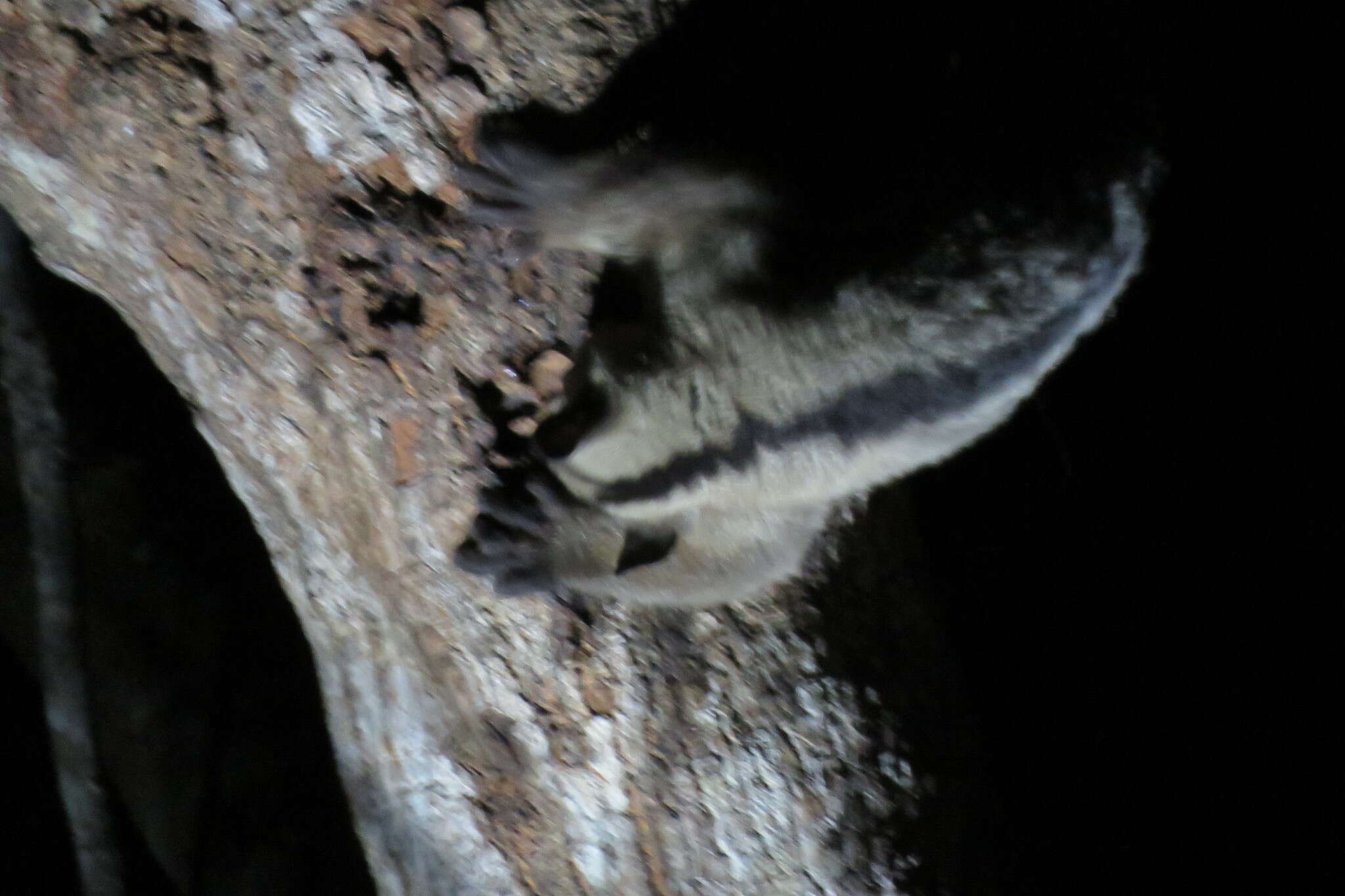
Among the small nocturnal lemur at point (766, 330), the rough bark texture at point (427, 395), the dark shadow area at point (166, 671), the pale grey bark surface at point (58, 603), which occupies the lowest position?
the dark shadow area at point (166, 671)

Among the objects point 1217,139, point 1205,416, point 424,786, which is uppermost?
point 1217,139

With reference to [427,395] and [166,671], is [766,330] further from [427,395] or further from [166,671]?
[166,671]

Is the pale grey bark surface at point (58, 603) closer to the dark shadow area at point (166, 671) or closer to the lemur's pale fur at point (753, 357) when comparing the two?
the lemur's pale fur at point (753, 357)

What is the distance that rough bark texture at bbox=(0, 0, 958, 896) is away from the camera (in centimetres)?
176

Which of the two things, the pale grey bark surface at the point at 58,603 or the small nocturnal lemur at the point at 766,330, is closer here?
the small nocturnal lemur at the point at 766,330

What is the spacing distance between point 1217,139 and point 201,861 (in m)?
3.67

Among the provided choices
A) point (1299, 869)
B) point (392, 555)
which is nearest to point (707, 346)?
point (392, 555)

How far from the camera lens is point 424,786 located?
220cm

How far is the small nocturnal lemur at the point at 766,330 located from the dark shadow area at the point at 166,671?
5.86ft

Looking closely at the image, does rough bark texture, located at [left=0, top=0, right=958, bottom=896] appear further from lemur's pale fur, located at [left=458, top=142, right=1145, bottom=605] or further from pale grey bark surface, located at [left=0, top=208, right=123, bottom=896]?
pale grey bark surface, located at [left=0, top=208, right=123, bottom=896]

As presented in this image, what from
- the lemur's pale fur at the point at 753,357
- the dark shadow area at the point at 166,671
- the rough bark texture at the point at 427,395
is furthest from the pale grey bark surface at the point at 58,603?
the dark shadow area at the point at 166,671

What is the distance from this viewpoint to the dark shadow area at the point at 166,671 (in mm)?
3137

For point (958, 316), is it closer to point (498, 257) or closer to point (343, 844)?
point (498, 257)

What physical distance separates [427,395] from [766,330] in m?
0.64
